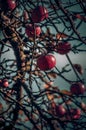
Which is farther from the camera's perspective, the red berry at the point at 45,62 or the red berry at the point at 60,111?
the red berry at the point at 60,111

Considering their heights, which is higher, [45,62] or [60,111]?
[45,62]

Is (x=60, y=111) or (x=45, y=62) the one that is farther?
(x=60, y=111)

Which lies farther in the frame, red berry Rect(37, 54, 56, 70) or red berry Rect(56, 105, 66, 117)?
red berry Rect(56, 105, 66, 117)

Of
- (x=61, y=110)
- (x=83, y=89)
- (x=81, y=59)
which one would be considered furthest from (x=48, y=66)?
(x=81, y=59)

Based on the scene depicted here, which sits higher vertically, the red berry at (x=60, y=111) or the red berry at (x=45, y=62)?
the red berry at (x=45, y=62)

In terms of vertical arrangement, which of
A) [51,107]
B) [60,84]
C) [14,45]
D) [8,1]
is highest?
[8,1]

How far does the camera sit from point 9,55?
1075 cm

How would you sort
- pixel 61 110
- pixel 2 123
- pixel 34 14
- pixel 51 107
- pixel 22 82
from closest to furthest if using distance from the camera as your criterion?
pixel 2 123, pixel 34 14, pixel 22 82, pixel 51 107, pixel 61 110

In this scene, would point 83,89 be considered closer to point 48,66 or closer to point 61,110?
point 61,110

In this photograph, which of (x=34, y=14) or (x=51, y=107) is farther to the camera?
(x=51, y=107)

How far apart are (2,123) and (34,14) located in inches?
43.4

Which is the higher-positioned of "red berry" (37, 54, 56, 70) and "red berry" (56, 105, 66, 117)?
"red berry" (37, 54, 56, 70)

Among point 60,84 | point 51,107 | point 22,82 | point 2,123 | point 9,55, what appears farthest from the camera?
point 60,84

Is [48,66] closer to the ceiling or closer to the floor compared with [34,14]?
closer to the floor
